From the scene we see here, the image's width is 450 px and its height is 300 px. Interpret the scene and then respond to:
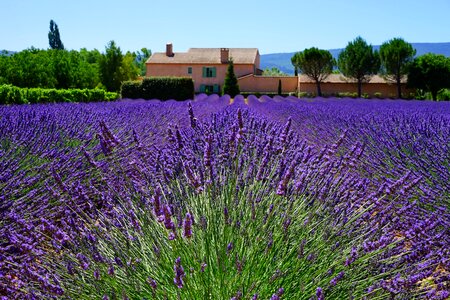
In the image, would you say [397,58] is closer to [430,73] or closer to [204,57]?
[430,73]

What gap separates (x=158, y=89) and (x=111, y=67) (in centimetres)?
1386

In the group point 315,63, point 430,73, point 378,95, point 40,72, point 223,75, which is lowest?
point 378,95

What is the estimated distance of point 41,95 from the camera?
14.9 metres

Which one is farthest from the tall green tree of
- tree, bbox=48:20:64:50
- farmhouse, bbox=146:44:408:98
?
tree, bbox=48:20:64:50

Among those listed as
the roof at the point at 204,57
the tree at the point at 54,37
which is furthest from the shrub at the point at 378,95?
the tree at the point at 54,37

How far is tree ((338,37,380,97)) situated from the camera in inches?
1542

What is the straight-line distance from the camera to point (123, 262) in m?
1.89

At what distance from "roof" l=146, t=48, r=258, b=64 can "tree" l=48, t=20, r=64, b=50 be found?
29137 millimetres

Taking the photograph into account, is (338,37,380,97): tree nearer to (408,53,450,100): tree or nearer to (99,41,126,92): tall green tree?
(408,53,450,100): tree

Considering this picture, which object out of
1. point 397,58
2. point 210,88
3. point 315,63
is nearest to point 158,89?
point 210,88

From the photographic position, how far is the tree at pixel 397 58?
3791 cm

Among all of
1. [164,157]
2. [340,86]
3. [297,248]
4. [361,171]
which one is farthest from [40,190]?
[340,86]

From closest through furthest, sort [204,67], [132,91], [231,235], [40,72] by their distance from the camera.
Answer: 1. [231,235]
2. [132,91]
3. [40,72]
4. [204,67]

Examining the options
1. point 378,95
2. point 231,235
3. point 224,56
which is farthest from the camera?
point 224,56
